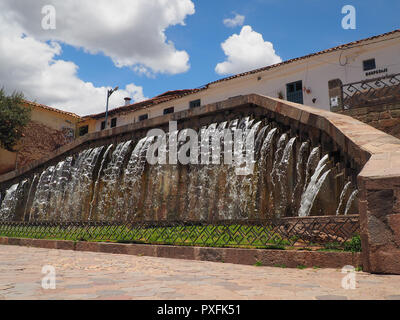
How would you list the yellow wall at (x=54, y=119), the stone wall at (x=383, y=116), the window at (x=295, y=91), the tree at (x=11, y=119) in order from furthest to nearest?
the yellow wall at (x=54, y=119) → the tree at (x=11, y=119) → the window at (x=295, y=91) → the stone wall at (x=383, y=116)

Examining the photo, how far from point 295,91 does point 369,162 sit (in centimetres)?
1636

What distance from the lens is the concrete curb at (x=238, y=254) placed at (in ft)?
14.6

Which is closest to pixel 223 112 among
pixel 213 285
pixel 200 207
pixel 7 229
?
pixel 200 207

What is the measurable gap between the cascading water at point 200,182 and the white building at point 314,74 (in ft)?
35.8

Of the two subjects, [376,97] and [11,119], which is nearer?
[376,97]

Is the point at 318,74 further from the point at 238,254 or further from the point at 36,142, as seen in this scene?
the point at 36,142

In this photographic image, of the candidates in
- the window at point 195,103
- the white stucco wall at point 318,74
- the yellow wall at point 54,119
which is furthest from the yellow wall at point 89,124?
the white stucco wall at point 318,74

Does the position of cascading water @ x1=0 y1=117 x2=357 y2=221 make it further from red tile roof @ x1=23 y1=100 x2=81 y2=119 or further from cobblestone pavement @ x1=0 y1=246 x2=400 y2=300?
red tile roof @ x1=23 y1=100 x2=81 y2=119

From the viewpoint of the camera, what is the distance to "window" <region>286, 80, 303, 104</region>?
1975cm

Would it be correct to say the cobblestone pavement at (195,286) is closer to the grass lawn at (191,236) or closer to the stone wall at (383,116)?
the grass lawn at (191,236)

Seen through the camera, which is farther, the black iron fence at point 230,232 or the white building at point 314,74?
the white building at point 314,74

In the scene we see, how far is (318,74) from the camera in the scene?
→ 1902 cm

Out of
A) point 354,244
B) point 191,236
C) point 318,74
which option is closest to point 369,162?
point 354,244

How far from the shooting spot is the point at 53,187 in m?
14.2
